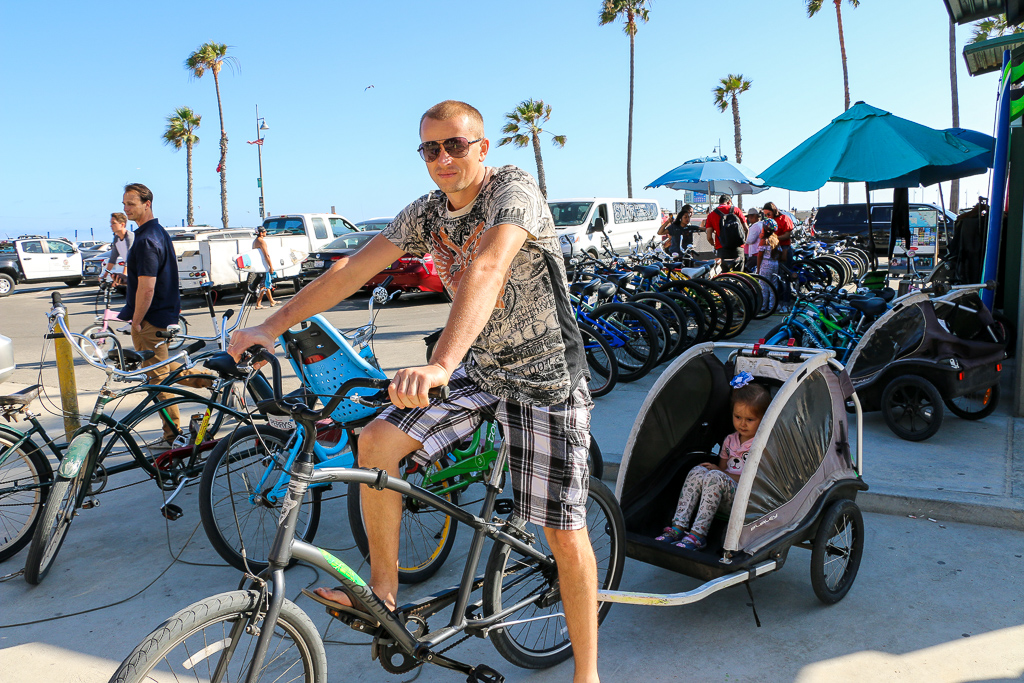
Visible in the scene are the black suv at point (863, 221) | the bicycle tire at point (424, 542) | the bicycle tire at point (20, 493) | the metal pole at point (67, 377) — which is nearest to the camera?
the bicycle tire at point (424, 542)

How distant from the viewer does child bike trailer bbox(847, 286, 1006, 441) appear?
5180mm

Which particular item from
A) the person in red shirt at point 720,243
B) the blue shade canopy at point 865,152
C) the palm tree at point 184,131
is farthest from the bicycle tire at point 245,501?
the palm tree at point 184,131

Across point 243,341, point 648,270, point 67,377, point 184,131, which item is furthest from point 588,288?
point 184,131

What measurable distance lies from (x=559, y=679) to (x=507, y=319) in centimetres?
144

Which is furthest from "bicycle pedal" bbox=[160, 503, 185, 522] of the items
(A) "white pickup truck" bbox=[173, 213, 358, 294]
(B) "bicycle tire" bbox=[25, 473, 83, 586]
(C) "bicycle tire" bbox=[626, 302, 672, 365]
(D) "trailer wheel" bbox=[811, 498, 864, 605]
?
(A) "white pickup truck" bbox=[173, 213, 358, 294]

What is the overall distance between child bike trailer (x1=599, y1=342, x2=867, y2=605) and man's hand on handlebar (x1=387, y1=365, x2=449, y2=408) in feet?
4.46

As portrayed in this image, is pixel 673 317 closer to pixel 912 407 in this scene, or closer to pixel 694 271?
pixel 694 271

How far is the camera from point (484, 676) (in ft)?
8.07

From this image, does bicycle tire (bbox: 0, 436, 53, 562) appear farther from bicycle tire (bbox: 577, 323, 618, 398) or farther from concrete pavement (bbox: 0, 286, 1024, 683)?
bicycle tire (bbox: 577, 323, 618, 398)

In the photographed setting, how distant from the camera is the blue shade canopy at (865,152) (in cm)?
823

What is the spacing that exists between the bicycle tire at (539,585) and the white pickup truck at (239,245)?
12.3m

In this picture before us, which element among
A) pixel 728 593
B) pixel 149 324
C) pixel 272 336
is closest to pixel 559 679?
pixel 728 593

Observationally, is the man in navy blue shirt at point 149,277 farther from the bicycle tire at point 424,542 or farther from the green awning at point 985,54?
the green awning at point 985,54

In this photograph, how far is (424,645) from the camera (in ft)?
7.72
